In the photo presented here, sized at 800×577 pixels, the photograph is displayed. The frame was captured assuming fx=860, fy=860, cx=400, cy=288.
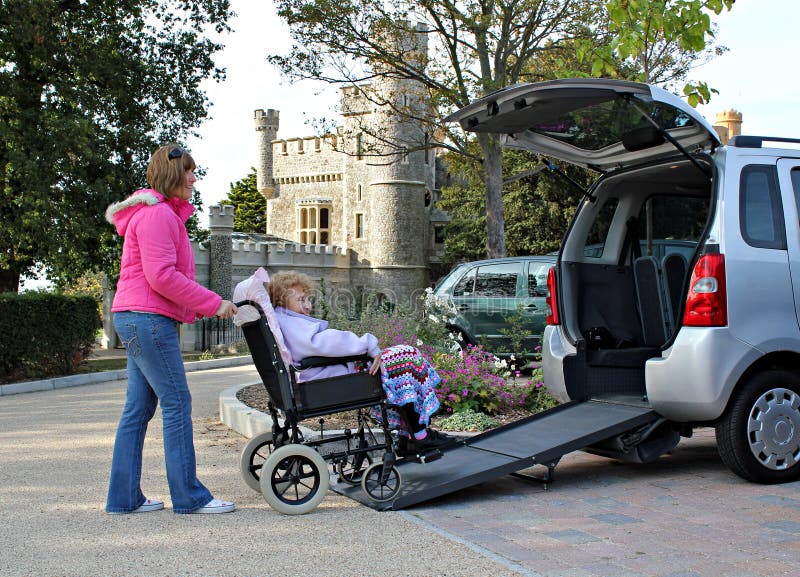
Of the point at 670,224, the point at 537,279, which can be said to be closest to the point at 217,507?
the point at 670,224

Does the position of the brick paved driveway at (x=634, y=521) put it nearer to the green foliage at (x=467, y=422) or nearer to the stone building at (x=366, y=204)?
the green foliage at (x=467, y=422)

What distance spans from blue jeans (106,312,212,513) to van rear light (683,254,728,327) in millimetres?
3048

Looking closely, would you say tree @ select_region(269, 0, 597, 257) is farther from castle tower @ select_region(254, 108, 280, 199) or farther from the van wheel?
castle tower @ select_region(254, 108, 280, 199)

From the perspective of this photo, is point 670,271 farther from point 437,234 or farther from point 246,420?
point 437,234

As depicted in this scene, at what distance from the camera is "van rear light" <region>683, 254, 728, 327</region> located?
516 centimetres

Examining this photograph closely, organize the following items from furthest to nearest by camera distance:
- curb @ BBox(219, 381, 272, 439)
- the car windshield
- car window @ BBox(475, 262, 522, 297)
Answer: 1. car window @ BBox(475, 262, 522, 297)
2. curb @ BBox(219, 381, 272, 439)
3. the car windshield

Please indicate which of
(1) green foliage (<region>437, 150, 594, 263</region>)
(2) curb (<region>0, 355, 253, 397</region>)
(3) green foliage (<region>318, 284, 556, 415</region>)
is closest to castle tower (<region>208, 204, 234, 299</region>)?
(1) green foliage (<region>437, 150, 594, 263</region>)

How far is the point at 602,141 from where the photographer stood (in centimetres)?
634

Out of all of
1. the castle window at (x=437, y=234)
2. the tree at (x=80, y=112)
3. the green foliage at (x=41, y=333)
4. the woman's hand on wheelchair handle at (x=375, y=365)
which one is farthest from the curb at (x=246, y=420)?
the castle window at (x=437, y=234)

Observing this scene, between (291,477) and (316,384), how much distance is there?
54 cm

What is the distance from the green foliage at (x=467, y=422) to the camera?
286 inches

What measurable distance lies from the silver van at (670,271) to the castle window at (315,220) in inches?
1911

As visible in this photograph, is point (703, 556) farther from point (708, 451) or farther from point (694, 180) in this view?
point (694, 180)

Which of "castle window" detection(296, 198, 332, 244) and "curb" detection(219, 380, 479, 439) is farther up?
"castle window" detection(296, 198, 332, 244)
